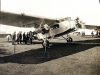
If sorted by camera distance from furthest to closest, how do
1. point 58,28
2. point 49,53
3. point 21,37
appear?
point 21,37 → point 58,28 → point 49,53

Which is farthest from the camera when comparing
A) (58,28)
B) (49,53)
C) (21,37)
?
(21,37)

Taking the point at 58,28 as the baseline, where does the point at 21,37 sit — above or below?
below

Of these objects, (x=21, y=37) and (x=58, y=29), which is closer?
(x=58, y=29)

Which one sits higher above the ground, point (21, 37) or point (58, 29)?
point (58, 29)

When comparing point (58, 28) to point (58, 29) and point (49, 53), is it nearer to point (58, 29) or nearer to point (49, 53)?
point (58, 29)

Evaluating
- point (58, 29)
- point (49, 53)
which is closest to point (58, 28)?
point (58, 29)

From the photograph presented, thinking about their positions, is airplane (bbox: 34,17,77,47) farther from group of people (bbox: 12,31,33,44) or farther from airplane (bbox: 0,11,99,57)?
group of people (bbox: 12,31,33,44)

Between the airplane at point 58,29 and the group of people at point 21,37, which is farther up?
the airplane at point 58,29

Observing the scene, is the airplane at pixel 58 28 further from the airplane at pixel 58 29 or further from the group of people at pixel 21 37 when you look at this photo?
the group of people at pixel 21 37

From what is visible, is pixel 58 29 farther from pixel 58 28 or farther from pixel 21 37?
pixel 21 37

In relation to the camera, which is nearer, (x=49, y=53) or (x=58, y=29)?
(x=49, y=53)

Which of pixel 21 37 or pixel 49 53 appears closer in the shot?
pixel 49 53

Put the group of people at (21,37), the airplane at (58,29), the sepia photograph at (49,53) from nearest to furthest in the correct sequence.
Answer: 1. the sepia photograph at (49,53)
2. the airplane at (58,29)
3. the group of people at (21,37)

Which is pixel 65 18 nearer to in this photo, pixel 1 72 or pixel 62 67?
pixel 62 67
